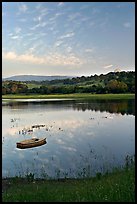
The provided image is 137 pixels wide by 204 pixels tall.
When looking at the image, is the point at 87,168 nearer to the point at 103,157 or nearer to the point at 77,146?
the point at 103,157

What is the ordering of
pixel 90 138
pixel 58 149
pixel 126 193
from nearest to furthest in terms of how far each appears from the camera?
pixel 126 193
pixel 58 149
pixel 90 138

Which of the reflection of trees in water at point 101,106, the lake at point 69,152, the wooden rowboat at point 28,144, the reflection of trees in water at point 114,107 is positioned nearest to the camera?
the lake at point 69,152

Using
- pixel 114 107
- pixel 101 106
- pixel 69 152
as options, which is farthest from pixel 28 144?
pixel 101 106

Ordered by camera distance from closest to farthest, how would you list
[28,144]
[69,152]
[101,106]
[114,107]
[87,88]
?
[69,152]
[28,144]
[114,107]
[101,106]
[87,88]

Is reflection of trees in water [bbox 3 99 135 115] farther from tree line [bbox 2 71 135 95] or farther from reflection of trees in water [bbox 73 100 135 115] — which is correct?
tree line [bbox 2 71 135 95]

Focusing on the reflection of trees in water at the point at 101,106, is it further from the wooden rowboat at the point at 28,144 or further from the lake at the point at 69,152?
the wooden rowboat at the point at 28,144

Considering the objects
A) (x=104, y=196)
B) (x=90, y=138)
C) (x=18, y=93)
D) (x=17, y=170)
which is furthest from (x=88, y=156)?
(x=18, y=93)

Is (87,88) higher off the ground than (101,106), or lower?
higher

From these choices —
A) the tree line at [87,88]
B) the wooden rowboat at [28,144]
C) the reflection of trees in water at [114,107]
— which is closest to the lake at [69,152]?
the wooden rowboat at [28,144]

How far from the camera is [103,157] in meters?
23.5

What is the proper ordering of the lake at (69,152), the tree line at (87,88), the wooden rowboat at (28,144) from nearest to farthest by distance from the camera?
1. the lake at (69,152)
2. the wooden rowboat at (28,144)
3. the tree line at (87,88)

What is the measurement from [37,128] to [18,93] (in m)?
126

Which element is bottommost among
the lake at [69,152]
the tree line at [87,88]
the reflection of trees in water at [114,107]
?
the lake at [69,152]

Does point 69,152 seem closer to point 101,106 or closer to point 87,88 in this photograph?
point 101,106
